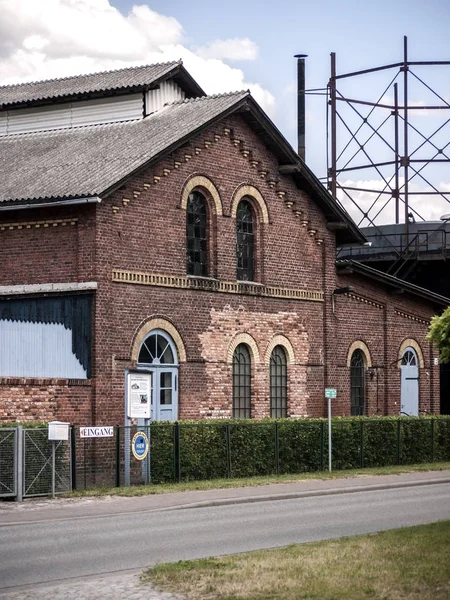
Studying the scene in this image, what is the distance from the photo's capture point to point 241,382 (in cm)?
3434

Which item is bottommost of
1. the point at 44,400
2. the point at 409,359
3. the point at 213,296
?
the point at 44,400

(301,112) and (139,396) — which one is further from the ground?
(301,112)

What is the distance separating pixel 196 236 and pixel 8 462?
1080 cm

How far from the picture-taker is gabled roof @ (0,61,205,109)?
35.2 m

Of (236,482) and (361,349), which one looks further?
(361,349)

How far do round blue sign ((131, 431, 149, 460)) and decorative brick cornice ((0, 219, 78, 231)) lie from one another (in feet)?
18.4

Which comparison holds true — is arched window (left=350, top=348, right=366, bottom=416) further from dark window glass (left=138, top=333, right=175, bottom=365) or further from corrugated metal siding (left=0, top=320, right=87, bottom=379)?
corrugated metal siding (left=0, top=320, right=87, bottom=379)

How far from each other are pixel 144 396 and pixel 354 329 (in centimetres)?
1243

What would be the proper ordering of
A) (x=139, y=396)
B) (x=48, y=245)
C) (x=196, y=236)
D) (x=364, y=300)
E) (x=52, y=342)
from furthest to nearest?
(x=364, y=300), (x=196, y=236), (x=48, y=245), (x=52, y=342), (x=139, y=396)

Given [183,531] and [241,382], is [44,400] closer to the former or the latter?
[241,382]

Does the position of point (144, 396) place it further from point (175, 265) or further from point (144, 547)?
point (144, 547)

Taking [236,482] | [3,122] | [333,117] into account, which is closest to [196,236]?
[236,482]

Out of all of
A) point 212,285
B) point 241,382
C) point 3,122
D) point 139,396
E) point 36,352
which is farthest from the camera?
point 3,122

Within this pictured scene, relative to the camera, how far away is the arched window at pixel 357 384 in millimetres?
39219
